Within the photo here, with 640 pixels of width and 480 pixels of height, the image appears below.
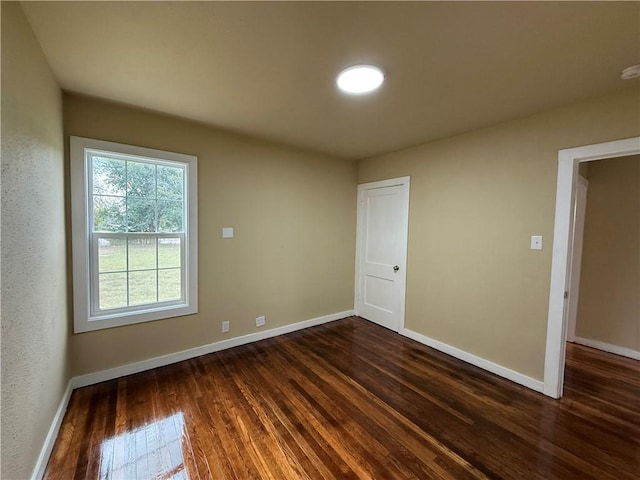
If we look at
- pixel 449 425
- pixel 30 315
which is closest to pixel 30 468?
pixel 30 315

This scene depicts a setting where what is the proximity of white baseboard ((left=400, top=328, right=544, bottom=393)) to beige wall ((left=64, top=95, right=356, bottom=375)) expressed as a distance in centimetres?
122

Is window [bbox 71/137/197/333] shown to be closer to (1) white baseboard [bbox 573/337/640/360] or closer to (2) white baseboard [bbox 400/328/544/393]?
(2) white baseboard [bbox 400/328/544/393]

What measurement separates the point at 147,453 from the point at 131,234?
1.73 meters

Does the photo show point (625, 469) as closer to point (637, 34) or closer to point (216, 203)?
point (637, 34)

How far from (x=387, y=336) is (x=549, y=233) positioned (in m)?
2.08

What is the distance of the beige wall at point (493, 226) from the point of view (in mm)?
2299

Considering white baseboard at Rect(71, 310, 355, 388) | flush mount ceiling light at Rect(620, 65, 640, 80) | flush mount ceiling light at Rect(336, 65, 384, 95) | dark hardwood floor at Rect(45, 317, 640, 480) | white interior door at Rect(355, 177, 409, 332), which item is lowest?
dark hardwood floor at Rect(45, 317, 640, 480)

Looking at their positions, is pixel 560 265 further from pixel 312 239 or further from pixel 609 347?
pixel 312 239

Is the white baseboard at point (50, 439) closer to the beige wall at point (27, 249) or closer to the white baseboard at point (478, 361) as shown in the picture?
the beige wall at point (27, 249)

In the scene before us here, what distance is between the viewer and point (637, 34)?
1426 mm

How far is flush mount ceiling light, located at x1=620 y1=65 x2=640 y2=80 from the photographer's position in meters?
1.71

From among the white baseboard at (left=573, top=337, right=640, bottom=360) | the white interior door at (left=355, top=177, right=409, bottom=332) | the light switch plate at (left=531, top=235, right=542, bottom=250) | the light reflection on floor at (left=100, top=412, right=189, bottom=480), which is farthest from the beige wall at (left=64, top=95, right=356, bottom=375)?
the white baseboard at (left=573, top=337, right=640, bottom=360)

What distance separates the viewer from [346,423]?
196 centimetres

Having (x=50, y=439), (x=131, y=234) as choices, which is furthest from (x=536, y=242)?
(x=50, y=439)
